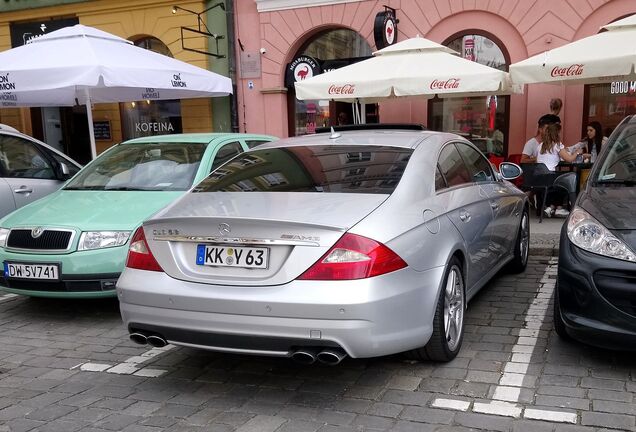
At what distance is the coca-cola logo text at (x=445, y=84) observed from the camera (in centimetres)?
779

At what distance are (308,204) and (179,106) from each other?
35.3ft

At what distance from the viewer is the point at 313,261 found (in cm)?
303

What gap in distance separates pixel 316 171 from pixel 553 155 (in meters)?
6.09

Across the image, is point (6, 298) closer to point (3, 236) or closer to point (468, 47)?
point (3, 236)

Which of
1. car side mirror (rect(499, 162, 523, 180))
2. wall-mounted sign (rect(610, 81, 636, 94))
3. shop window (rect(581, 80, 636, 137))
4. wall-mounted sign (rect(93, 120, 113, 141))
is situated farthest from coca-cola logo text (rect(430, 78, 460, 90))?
wall-mounted sign (rect(93, 120, 113, 141))

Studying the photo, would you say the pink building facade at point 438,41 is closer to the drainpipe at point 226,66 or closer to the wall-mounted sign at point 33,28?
the drainpipe at point 226,66

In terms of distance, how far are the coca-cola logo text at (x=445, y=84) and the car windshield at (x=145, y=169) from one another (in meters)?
3.50

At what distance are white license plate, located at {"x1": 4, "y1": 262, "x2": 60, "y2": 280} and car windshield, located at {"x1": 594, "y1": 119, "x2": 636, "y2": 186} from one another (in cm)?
431

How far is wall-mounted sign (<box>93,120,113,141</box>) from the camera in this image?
45.8 ft

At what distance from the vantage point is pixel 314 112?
12.7m

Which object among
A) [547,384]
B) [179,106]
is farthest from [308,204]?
→ [179,106]

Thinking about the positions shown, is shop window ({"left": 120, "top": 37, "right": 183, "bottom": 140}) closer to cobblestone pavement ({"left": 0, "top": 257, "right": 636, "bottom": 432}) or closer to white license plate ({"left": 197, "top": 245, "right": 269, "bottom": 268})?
cobblestone pavement ({"left": 0, "top": 257, "right": 636, "bottom": 432})

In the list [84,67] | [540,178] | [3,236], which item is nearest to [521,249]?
[540,178]

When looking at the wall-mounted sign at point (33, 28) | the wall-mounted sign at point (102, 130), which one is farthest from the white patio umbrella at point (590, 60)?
the wall-mounted sign at point (33, 28)
